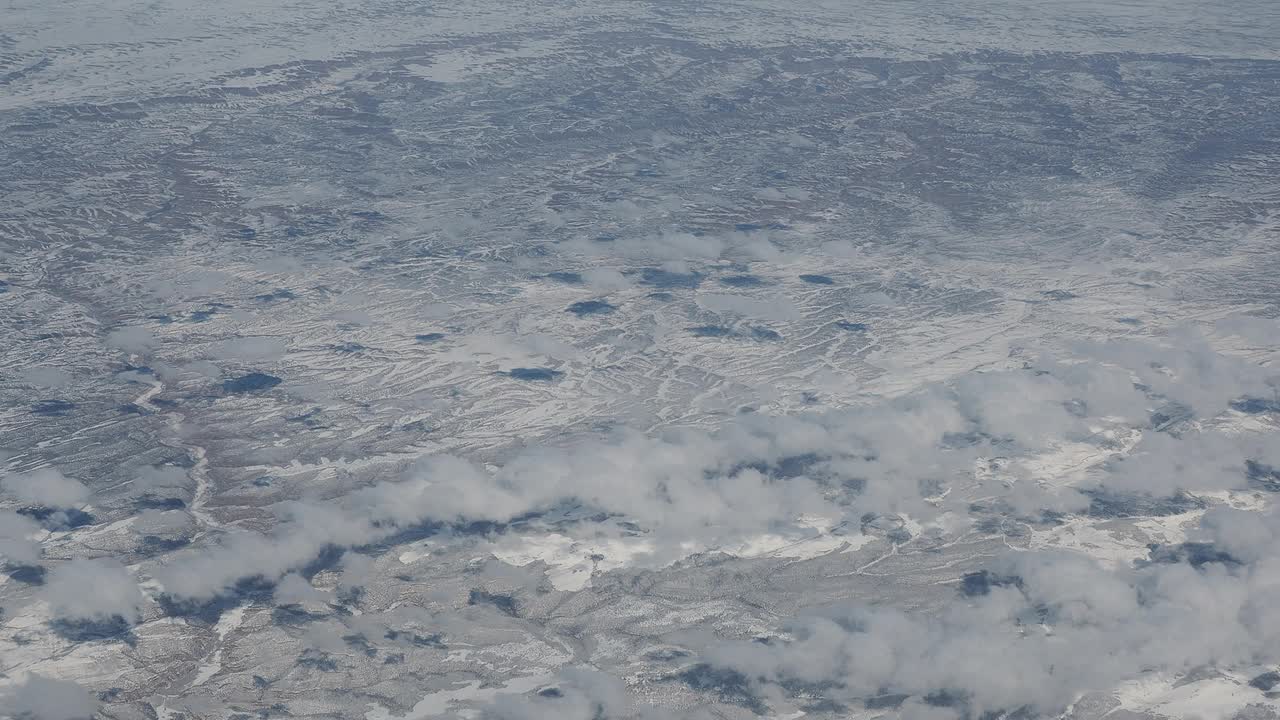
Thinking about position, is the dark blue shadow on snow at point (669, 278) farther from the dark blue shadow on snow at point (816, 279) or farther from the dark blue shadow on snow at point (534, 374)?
the dark blue shadow on snow at point (534, 374)

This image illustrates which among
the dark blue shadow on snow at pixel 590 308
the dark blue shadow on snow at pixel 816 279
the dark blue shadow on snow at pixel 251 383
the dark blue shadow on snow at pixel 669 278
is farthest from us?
the dark blue shadow on snow at pixel 816 279

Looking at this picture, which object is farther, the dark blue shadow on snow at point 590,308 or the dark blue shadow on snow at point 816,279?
the dark blue shadow on snow at point 816,279

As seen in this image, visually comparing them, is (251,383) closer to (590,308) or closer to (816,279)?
(590,308)

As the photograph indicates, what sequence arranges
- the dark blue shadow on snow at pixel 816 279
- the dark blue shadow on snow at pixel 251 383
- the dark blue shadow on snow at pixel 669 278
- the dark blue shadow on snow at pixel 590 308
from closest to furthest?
the dark blue shadow on snow at pixel 251 383 → the dark blue shadow on snow at pixel 590 308 → the dark blue shadow on snow at pixel 669 278 → the dark blue shadow on snow at pixel 816 279

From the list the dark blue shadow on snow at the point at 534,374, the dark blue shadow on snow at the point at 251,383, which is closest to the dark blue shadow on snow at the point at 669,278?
the dark blue shadow on snow at the point at 534,374

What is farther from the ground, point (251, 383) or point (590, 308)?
point (251, 383)

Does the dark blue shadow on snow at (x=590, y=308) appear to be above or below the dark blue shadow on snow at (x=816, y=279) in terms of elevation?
above

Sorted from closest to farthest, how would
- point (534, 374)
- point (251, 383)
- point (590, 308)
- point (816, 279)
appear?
1. point (251, 383)
2. point (534, 374)
3. point (590, 308)
4. point (816, 279)

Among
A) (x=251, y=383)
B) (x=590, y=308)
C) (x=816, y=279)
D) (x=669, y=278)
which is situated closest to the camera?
(x=251, y=383)

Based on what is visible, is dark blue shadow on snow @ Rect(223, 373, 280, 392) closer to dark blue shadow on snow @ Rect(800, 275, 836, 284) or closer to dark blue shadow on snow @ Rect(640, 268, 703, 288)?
dark blue shadow on snow @ Rect(640, 268, 703, 288)

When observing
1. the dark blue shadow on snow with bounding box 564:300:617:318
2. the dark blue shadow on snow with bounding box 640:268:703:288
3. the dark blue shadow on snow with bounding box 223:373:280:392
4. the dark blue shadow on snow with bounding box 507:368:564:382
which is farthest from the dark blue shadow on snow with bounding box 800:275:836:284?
the dark blue shadow on snow with bounding box 223:373:280:392

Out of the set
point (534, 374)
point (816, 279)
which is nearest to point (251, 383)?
point (534, 374)

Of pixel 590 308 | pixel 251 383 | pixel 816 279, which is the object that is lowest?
pixel 816 279
